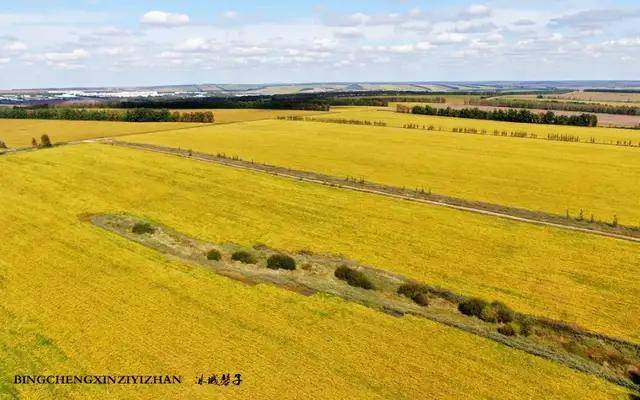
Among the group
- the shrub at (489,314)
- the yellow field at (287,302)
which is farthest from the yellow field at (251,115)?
the shrub at (489,314)

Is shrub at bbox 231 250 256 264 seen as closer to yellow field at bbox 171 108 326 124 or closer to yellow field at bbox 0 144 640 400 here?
yellow field at bbox 0 144 640 400

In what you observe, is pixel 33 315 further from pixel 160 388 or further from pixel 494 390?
pixel 494 390

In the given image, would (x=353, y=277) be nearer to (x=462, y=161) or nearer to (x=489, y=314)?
(x=489, y=314)

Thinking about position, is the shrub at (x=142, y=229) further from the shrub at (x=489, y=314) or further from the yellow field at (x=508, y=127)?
the yellow field at (x=508, y=127)

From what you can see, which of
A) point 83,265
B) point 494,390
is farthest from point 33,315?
point 494,390

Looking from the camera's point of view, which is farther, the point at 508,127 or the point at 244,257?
the point at 508,127

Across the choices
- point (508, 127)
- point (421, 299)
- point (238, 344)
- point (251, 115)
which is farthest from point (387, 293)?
point (251, 115)
